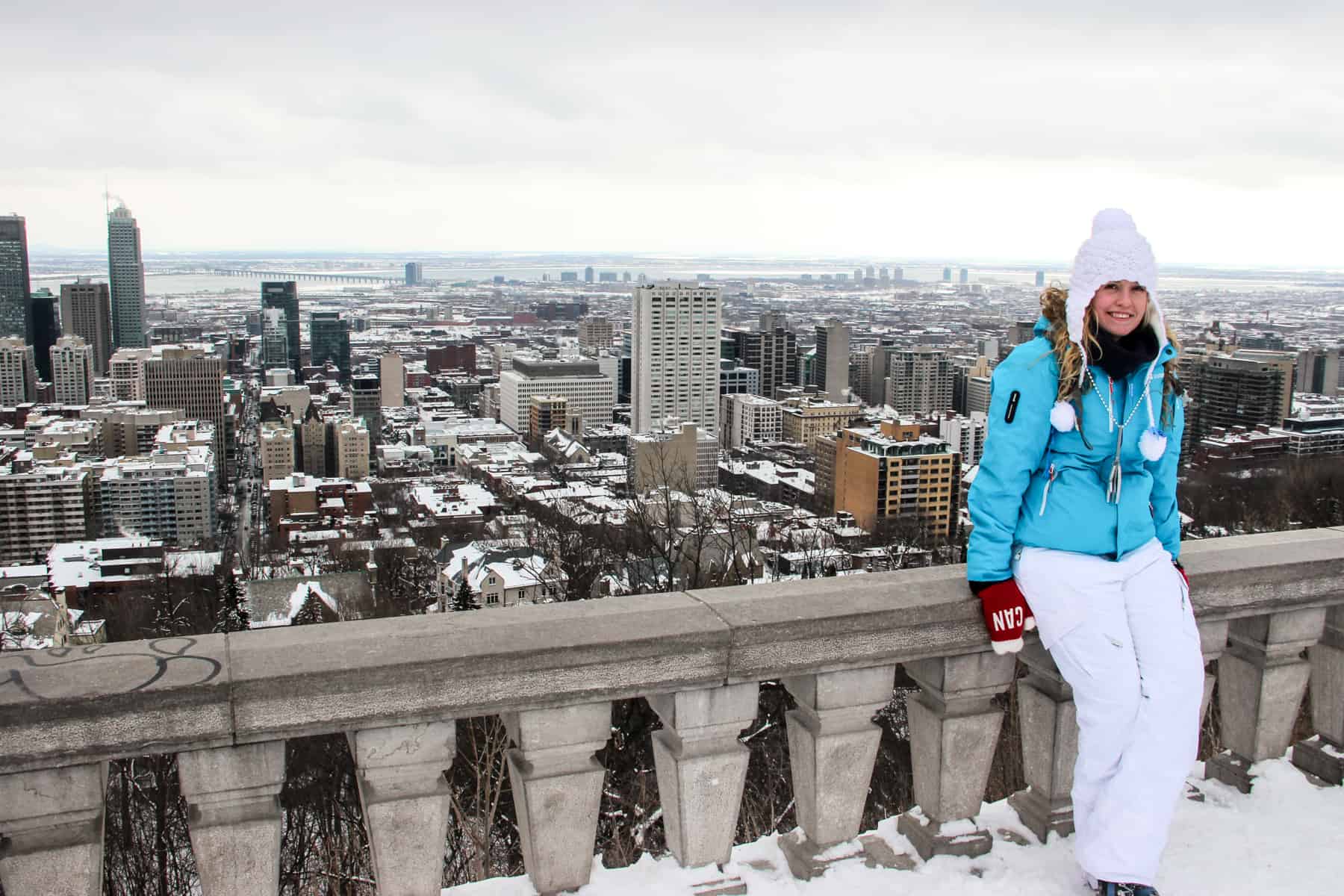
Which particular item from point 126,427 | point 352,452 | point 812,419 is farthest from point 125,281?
point 812,419

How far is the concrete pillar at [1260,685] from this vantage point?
9.88ft

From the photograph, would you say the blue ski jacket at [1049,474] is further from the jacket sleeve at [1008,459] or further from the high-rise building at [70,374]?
the high-rise building at [70,374]

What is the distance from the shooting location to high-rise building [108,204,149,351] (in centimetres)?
14762

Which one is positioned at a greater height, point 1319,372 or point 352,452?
point 1319,372

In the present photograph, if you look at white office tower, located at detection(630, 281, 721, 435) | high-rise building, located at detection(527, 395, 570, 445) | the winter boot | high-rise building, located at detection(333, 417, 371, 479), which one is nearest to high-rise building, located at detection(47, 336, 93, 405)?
high-rise building, located at detection(527, 395, 570, 445)

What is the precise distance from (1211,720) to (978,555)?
3.92 m

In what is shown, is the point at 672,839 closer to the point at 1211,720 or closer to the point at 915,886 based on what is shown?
the point at 915,886

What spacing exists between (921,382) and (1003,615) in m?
106

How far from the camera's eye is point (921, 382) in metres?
106

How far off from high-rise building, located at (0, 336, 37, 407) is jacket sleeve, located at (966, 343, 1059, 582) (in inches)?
4701

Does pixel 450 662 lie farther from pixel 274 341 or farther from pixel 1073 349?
pixel 274 341

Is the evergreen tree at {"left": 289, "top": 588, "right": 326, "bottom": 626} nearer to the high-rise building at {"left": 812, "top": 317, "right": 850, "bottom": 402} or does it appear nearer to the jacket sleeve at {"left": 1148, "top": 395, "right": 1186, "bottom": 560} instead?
the jacket sleeve at {"left": 1148, "top": 395, "right": 1186, "bottom": 560}

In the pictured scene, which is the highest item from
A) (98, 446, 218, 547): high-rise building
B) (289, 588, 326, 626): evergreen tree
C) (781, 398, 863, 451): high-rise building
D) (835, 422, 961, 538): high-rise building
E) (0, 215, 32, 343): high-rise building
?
(0, 215, 32, 343): high-rise building

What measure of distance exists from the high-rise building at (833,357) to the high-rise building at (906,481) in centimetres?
5892
